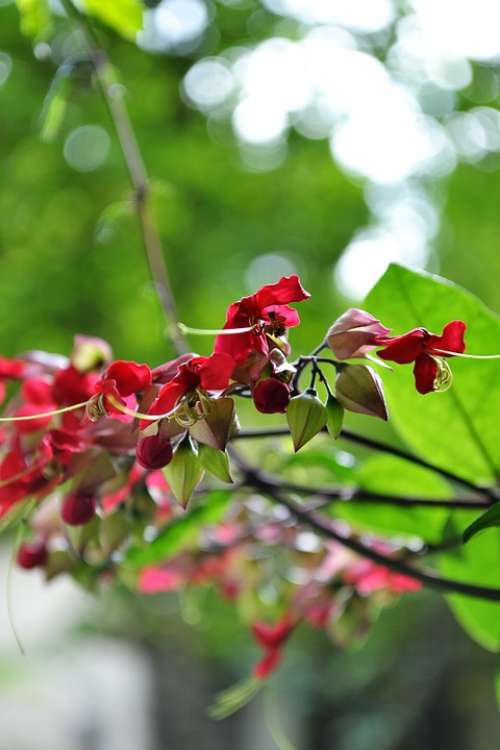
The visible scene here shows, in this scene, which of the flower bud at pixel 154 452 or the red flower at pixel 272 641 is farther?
the red flower at pixel 272 641

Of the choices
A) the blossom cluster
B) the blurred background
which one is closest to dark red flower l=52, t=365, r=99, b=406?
the blossom cluster

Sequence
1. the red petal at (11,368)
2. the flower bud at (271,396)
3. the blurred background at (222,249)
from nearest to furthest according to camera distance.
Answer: the flower bud at (271,396), the red petal at (11,368), the blurred background at (222,249)

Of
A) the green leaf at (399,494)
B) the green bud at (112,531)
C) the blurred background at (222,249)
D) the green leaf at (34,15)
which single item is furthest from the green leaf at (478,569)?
the blurred background at (222,249)

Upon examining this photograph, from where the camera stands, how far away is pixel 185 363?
8.4 inches

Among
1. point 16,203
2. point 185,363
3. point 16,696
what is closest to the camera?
point 185,363

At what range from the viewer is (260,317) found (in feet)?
0.70

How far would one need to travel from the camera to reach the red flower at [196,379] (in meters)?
0.21

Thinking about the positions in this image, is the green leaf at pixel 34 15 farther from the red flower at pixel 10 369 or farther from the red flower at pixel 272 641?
the red flower at pixel 272 641

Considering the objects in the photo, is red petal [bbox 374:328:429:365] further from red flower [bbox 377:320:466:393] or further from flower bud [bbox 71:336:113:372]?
flower bud [bbox 71:336:113:372]

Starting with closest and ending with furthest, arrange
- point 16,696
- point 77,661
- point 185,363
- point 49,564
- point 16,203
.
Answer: point 185,363 < point 49,564 < point 16,696 < point 16,203 < point 77,661

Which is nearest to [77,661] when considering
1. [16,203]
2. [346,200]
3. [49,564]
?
[16,203]

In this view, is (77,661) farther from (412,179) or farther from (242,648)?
(412,179)

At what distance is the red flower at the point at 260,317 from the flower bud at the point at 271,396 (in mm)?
11

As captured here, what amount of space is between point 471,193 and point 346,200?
1.23 feet
